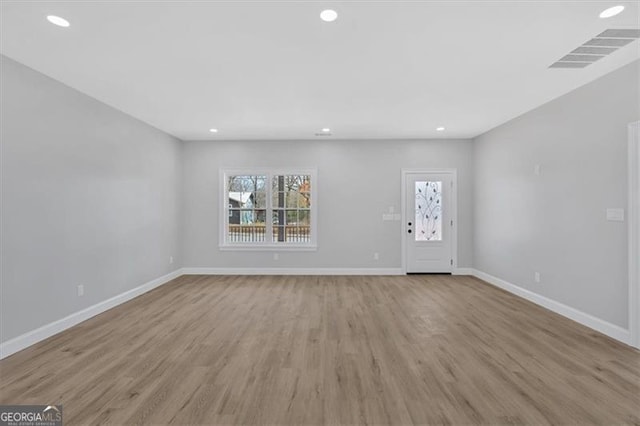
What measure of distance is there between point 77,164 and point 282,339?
10.5 ft

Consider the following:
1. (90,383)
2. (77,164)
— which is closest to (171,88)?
(77,164)

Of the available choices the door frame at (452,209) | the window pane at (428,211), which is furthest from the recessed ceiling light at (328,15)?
the window pane at (428,211)

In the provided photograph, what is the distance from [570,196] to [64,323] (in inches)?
245

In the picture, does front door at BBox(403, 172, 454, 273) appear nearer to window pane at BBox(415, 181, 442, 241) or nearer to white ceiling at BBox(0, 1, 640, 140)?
window pane at BBox(415, 181, 442, 241)

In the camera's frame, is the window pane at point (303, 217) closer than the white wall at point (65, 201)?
No

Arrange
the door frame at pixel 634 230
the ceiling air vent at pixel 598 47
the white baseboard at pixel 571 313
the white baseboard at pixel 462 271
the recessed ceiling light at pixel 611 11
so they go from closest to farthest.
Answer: the recessed ceiling light at pixel 611 11, the ceiling air vent at pixel 598 47, the door frame at pixel 634 230, the white baseboard at pixel 571 313, the white baseboard at pixel 462 271

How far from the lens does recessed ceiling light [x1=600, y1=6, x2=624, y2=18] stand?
2.17 metres

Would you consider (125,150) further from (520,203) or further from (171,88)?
(520,203)

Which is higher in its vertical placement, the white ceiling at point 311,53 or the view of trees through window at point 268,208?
the white ceiling at point 311,53

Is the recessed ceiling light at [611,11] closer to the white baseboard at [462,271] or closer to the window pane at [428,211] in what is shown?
the window pane at [428,211]

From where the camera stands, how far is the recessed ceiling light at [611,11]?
7.12ft

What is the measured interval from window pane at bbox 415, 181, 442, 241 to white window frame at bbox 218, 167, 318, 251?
7.02 feet

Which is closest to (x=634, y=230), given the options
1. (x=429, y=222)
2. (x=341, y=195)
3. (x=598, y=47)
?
(x=598, y=47)

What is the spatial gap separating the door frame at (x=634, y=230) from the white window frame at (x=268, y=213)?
4.54m
